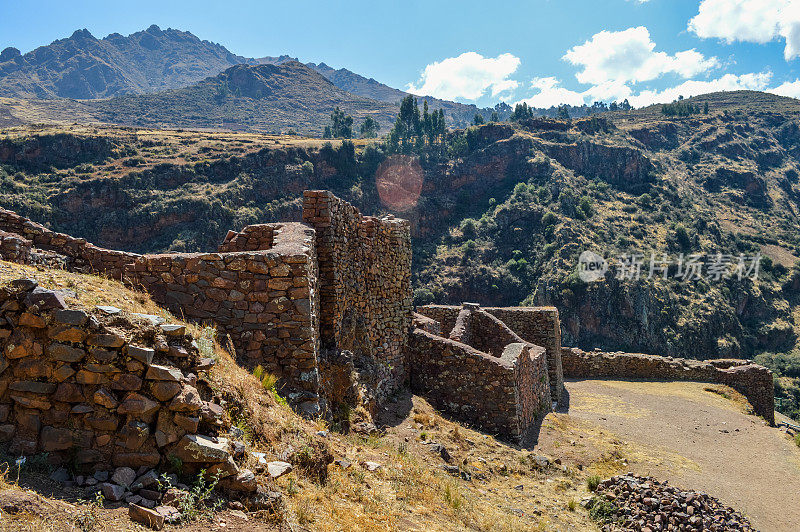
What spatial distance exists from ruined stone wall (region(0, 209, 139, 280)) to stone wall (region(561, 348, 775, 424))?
18.2 metres

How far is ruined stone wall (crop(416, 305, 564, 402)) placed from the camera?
15719mm

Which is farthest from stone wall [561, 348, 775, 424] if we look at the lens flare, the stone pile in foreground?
the lens flare

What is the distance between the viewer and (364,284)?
32.2ft

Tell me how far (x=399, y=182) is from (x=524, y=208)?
22.0 metres

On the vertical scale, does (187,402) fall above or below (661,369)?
above

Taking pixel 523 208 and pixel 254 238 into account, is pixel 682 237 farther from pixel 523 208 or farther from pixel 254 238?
pixel 254 238

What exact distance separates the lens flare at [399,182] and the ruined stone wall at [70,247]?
70.6 meters

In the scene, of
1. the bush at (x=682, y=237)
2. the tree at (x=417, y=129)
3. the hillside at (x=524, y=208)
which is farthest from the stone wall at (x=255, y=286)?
the tree at (x=417, y=129)

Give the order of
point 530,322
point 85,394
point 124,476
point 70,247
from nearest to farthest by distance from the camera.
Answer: point 124,476 → point 85,394 → point 70,247 → point 530,322

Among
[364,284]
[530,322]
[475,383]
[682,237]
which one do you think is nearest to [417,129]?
[682,237]

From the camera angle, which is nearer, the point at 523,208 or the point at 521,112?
the point at 523,208

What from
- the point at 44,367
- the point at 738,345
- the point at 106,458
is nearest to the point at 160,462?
the point at 106,458

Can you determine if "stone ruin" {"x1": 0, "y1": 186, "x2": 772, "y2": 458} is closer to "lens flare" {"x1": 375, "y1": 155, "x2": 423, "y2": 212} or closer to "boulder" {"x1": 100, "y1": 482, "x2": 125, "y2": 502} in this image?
"boulder" {"x1": 100, "y1": 482, "x2": 125, "y2": 502}

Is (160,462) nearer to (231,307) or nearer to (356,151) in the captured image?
(231,307)
